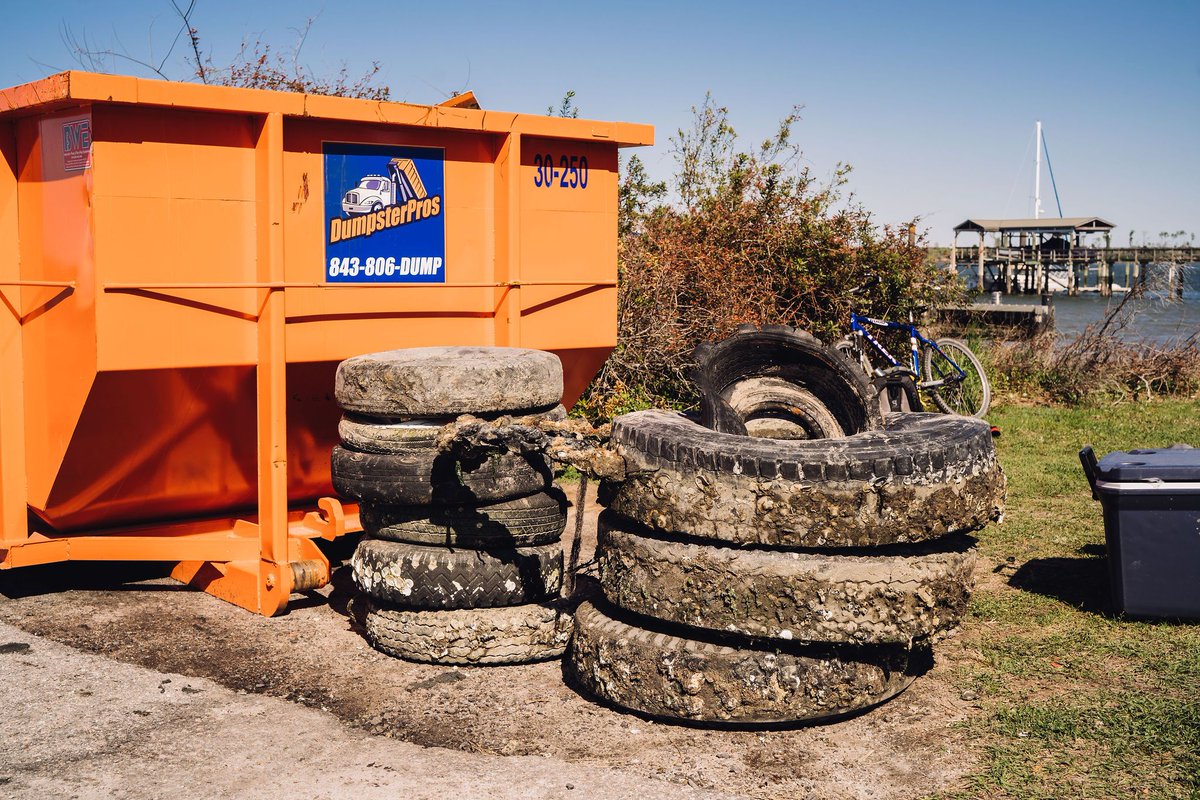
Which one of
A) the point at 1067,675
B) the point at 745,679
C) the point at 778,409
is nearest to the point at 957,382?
the point at 778,409

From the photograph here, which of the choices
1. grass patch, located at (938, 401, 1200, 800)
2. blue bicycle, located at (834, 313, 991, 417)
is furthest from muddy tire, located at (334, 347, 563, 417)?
blue bicycle, located at (834, 313, 991, 417)

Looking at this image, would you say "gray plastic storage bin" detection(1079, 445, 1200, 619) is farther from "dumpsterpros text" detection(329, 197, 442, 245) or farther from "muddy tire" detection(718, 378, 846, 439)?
"dumpsterpros text" detection(329, 197, 442, 245)

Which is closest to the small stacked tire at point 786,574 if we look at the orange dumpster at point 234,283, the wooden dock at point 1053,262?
the orange dumpster at point 234,283

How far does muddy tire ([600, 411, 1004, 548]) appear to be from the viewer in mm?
4094

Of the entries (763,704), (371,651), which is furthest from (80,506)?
(763,704)

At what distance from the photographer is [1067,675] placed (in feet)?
15.2

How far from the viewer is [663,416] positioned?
489 cm

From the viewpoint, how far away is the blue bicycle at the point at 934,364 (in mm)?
10828

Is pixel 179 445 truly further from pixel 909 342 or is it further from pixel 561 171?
pixel 909 342

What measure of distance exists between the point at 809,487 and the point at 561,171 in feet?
9.78

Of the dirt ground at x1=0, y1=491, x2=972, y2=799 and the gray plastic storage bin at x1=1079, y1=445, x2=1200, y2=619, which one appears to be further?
the gray plastic storage bin at x1=1079, y1=445, x2=1200, y2=619

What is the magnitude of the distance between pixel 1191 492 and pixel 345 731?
152 inches

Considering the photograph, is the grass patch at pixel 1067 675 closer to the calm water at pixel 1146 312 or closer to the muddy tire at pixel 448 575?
the muddy tire at pixel 448 575

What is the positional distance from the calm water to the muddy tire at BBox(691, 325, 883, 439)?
1005cm
